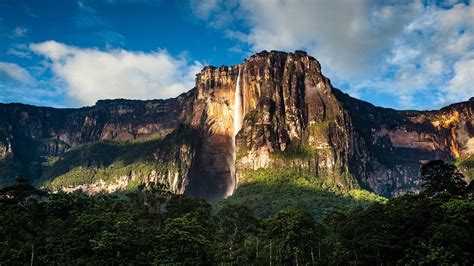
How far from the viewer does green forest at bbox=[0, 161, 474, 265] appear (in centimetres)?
4956

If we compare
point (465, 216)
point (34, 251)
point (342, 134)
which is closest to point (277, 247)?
point (465, 216)

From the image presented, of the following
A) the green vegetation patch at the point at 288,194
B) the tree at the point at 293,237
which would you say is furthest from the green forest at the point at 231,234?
the green vegetation patch at the point at 288,194

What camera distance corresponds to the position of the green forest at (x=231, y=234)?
49562 mm

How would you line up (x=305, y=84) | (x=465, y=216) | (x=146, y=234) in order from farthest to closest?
1. (x=305, y=84)
2. (x=146, y=234)
3. (x=465, y=216)

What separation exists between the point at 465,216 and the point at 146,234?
114 feet

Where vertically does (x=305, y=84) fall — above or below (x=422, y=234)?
above

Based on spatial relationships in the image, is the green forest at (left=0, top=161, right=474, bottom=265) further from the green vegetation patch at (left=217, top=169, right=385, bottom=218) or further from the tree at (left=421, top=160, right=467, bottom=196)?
the green vegetation patch at (left=217, top=169, right=385, bottom=218)

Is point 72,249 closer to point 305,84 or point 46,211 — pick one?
point 46,211

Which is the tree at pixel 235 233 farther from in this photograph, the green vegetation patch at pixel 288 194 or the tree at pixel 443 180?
the green vegetation patch at pixel 288 194

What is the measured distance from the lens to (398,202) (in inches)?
2442

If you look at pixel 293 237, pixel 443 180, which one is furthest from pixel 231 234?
pixel 443 180

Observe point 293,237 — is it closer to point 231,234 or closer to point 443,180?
point 231,234

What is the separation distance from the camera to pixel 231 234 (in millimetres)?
72000

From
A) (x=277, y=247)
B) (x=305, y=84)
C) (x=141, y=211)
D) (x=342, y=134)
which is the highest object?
(x=305, y=84)
